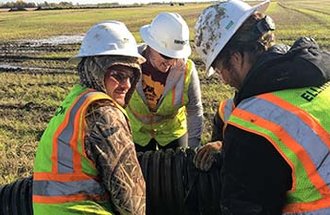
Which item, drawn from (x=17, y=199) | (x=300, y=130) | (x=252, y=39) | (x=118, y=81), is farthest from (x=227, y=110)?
(x=17, y=199)

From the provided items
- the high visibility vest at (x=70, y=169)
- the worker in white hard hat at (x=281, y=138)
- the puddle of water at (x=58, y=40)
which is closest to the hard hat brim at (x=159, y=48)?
the high visibility vest at (x=70, y=169)

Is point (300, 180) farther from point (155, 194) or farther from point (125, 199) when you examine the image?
point (155, 194)

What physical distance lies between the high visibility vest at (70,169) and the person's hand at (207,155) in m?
0.65

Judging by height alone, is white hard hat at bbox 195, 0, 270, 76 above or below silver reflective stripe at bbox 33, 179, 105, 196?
above

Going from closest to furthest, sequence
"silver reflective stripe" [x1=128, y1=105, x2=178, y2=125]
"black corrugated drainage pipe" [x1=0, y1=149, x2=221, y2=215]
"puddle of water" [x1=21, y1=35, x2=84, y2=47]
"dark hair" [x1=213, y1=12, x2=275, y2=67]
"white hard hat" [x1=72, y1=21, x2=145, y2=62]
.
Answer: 1. "dark hair" [x1=213, y1=12, x2=275, y2=67]
2. "white hard hat" [x1=72, y1=21, x2=145, y2=62]
3. "black corrugated drainage pipe" [x1=0, y1=149, x2=221, y2=215]
4. "silver reflective stripe" [x1=128, y1=105, x2=178, y2=125]
5. "puddle of water" [x1=21, y1=35, x2=84, y2=47]

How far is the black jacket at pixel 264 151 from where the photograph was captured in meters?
2.03

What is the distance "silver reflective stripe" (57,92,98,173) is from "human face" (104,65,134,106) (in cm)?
20

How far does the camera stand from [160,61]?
415 cm

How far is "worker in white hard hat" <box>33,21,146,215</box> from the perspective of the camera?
2549mm

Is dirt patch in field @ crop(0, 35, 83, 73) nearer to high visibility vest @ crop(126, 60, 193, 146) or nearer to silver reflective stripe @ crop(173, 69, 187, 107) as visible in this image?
high visibility vest @ crop(126, 60, 193, 146)

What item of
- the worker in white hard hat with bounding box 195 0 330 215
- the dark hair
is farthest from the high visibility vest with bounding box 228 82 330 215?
the dark hair

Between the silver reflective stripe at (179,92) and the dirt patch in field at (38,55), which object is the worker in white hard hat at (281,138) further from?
the dirt patch in field at (38,55)

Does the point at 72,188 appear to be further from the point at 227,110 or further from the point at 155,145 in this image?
the point at 155,145

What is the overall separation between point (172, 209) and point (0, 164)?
126 inches
